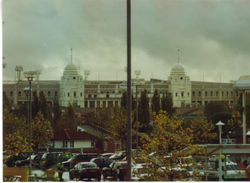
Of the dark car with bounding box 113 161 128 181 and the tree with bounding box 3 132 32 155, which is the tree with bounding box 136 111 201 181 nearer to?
the dark car with bounding box 113 161 128 181

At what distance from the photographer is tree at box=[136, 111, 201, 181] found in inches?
497

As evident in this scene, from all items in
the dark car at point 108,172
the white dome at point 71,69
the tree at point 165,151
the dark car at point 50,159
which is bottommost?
the dark car at point 108,172

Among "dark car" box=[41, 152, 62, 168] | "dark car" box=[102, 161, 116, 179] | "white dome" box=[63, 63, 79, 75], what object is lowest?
"dark car" box=[102, 161, 116, 179]

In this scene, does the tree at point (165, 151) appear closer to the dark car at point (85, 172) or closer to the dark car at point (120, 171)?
the dark car at point (120, 171)

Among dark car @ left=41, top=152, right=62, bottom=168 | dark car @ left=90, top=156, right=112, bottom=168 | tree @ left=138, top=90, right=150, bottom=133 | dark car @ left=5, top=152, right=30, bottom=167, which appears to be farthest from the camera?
tree @ left=138, top=90, right=150, bottom=133

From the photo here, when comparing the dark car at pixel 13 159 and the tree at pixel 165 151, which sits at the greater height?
the tree at pixel 165 151

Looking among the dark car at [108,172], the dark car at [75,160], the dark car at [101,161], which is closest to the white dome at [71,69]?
the dark car at [75,160]

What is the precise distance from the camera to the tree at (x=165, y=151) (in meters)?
12.6

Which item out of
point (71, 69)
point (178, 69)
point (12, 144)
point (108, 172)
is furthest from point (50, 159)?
Answer: point (178, 69)

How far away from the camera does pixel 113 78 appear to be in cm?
11506

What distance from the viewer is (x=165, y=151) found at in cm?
1297

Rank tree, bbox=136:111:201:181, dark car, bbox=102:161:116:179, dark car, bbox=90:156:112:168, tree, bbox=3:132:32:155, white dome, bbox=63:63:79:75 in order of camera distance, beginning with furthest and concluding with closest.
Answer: white dome, bbox=63:63:79:75 → dark car, bbox=90:156:112:168 → dark car, bbox=102:161:116:179 → tree, bbox=3:132:32:155 → tree, bbox=136:111:201:181

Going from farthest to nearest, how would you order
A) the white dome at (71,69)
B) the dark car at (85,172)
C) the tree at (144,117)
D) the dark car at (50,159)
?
the white dome at (71,69), the tree at (144,117), the dark car at (50,159), the dark car at (85,172)

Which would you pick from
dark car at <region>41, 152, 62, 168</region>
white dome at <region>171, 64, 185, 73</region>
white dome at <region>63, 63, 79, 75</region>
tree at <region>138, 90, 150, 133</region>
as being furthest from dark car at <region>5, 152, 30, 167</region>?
white dome at <region>171, 64, 185, 73</region>
